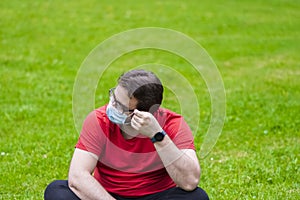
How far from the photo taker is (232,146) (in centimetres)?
711

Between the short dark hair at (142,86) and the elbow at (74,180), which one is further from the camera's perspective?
the elbow at (74,180)

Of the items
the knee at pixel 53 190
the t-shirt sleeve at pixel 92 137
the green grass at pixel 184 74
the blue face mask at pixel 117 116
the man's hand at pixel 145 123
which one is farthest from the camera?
the green grass at pixel 184 74

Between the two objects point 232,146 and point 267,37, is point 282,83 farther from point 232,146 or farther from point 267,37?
point 267,37

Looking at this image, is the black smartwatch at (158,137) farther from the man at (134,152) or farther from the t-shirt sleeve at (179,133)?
the t-shirt sleeve at (179,133)

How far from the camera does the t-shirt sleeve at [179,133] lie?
411 cm

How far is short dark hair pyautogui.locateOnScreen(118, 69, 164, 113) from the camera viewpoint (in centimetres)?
393

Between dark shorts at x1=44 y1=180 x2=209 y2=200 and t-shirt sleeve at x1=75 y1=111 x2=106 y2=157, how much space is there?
13.7 inches

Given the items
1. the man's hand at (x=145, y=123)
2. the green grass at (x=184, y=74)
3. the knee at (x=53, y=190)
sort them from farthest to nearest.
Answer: the green grass at (x=184, y=74) < the knee at (x=53, y=190) < the man's hand at (x=145, y=123)

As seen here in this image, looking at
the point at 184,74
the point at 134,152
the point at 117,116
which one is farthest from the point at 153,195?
the point at 184,74

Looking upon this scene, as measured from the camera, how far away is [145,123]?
12.6 feet

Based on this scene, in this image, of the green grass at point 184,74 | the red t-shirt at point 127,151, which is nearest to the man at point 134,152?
the red t-shirt at point 127,151

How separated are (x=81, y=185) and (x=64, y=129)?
3.64 m

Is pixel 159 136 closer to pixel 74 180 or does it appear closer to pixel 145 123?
pixel 145 123

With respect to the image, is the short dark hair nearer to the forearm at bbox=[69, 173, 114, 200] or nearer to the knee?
the forearm at bbox=[69, 173, 114, 200]
